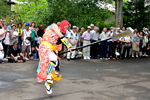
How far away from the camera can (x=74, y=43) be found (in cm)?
1495

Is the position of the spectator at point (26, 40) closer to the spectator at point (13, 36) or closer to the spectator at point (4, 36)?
the spectator at point (13, 36)

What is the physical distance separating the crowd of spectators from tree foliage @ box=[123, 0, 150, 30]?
10.3 feet

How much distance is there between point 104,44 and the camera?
15.8m

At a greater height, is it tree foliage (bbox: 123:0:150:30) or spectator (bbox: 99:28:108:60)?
tree foliage (bbox: 123:0:150:30)

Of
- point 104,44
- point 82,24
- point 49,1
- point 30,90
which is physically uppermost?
point 49,1

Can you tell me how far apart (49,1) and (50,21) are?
150 cm

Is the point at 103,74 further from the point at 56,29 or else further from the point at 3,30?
the point at 3,30

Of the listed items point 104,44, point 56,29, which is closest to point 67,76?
point 56,29

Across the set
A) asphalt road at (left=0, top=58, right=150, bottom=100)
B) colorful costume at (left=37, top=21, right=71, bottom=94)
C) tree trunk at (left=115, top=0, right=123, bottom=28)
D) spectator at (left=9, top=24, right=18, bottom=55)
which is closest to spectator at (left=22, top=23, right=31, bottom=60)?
spectator at (left=9, top=24, right=18, bottom=55)

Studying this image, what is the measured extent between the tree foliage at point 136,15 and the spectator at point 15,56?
11.0m

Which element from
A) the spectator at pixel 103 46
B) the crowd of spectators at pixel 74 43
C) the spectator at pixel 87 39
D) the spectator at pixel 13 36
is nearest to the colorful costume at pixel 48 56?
the crowd of spectators at pixel 74 43

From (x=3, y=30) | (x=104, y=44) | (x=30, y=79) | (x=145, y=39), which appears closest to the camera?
(x=30, y=79)

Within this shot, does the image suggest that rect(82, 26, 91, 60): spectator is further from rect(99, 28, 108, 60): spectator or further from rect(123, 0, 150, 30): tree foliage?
rect(123, 0, 150, 30): tree foliage

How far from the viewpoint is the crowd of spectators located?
13.4 meters
